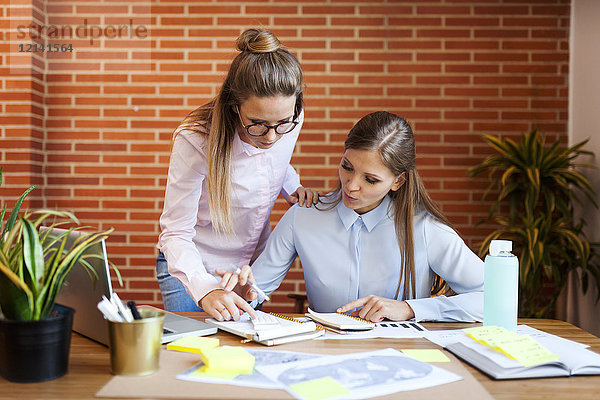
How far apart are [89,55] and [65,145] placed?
1.85ft

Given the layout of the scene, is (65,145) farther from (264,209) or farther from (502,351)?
(502,351)

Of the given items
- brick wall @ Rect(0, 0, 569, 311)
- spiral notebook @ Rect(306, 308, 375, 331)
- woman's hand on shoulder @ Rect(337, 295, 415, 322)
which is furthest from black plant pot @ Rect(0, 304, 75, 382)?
brick wall @ Rect(0, 0, 569, 311)

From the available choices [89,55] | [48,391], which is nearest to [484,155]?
[89,55]

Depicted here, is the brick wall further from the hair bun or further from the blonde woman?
the hair bun

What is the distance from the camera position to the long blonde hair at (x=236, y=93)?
1.53 m

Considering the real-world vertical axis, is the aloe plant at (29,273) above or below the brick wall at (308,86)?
below

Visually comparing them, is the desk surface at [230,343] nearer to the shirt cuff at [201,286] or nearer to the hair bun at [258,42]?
the shirt cuff at [201,286]

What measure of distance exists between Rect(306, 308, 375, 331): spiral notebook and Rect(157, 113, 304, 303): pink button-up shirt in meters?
0.33

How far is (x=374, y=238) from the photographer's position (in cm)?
179

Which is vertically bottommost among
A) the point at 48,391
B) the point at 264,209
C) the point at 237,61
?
the point at 48,391

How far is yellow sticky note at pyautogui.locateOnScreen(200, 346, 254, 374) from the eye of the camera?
101 centimetres

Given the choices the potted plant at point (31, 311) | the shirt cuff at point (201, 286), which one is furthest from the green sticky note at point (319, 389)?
the shirt cuff at point (201, 286)

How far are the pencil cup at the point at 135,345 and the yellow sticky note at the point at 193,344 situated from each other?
0.48 ft

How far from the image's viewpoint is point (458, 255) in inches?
67.3
